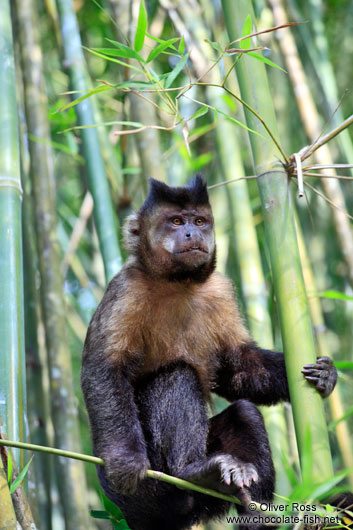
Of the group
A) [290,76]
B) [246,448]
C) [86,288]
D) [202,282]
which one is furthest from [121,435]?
[290,76]

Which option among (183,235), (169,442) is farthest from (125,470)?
(183,235)

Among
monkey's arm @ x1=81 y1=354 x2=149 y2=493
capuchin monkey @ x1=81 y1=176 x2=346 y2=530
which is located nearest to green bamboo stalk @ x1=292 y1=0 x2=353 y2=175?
capuchin monkey @ x1=81 y1=176 x2=346 y2=530

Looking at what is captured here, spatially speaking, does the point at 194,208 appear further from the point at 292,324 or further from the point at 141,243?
the point at 292,324

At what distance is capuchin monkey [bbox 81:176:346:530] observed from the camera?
344 centimetres

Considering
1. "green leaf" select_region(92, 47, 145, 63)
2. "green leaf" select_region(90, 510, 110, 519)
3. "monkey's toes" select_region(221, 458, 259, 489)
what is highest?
"green leaf" select_region(92, 47, 145, 63)

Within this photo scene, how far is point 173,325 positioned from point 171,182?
2.17 m

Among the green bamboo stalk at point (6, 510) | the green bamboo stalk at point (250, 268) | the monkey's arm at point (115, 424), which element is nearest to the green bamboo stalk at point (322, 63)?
the green bamboo stalk at point (250, 268)

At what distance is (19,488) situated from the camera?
103 inches

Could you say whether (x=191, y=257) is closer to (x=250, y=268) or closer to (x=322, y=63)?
(x=250, y=268)

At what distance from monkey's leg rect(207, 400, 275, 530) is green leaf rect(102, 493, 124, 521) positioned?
60 centimetres

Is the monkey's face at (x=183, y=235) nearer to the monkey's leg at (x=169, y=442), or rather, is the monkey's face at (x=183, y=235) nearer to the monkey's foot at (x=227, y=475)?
the monkey's leg at (x=169, y=442)

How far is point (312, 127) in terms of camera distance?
5.00 m

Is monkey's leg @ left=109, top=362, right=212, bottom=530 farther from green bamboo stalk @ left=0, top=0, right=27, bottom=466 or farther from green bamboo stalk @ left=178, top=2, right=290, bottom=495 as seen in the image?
green bamboo stalk @ left=0, top=0, right=27, bottom=466

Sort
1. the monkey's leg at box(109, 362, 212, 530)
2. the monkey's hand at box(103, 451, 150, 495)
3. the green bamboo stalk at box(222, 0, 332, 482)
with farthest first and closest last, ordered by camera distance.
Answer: the monkey's leg at box(109, 362, 212, 530) < the monkey's hand at box(103, 451, 150, 495) < the green bamboo stalk at box(222, 0, 332, 482)
